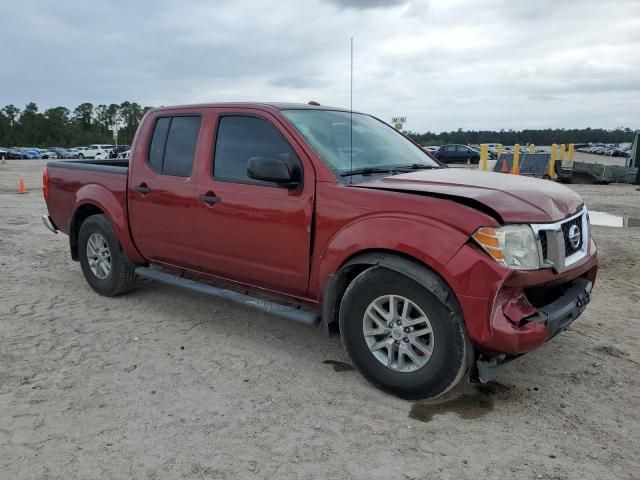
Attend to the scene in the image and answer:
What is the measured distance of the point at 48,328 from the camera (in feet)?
15.8

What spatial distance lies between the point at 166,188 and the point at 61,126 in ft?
350


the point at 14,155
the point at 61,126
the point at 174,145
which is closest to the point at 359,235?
the point at 174,145

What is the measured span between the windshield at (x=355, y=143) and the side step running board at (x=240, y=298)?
3.46 ft

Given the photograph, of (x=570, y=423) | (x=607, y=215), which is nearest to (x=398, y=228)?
(x=570, y=423)

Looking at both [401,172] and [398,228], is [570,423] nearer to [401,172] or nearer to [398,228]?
[398,228]

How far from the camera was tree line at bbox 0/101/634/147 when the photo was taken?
313 feet

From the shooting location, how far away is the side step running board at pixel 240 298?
12.6ft

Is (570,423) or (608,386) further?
(608,386)

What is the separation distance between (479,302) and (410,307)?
469 millimetres

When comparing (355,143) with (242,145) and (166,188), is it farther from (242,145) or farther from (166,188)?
(166,188)

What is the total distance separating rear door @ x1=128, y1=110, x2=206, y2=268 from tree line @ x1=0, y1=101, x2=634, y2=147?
270ft

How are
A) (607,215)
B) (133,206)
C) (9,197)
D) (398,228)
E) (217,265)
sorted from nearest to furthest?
(398,228) < (217,265) < (133,206) < (607,215) < (9,197)

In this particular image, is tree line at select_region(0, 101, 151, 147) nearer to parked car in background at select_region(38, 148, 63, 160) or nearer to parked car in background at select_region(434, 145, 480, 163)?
parked car in background at select_region(38, 148, 63, 160)

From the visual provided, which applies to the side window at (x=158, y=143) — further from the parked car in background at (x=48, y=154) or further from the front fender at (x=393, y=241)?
the parked car in background at (x=48, y=154)
